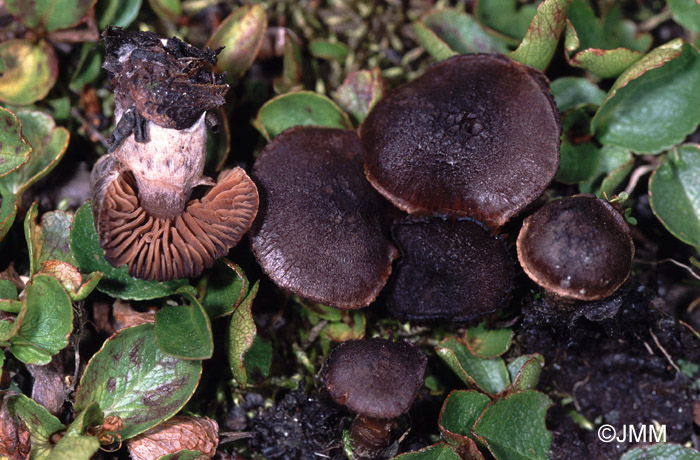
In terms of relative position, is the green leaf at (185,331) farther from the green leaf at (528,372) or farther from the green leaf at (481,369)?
the green leaf at (528,372)

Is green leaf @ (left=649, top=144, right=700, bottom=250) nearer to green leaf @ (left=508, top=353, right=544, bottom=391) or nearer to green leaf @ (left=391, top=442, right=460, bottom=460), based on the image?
green leaf @ (left=508, top=353, right=544, bottom=391)

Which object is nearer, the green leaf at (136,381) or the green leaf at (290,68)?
the green leaf at (136,381)

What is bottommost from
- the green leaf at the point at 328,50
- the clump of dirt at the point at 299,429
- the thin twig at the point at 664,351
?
the clump of dirt at the point at 299,429

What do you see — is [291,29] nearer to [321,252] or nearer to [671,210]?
[321,252]

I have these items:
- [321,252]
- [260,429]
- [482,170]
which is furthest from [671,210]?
[260,429]

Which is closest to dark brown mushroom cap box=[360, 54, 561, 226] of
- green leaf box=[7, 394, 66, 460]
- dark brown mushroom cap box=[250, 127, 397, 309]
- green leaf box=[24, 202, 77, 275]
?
dark brown mushroom cap box=[250, 127, 397, 309]

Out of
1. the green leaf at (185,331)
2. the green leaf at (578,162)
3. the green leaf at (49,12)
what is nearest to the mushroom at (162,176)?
A: the green leaf at (185,331)
